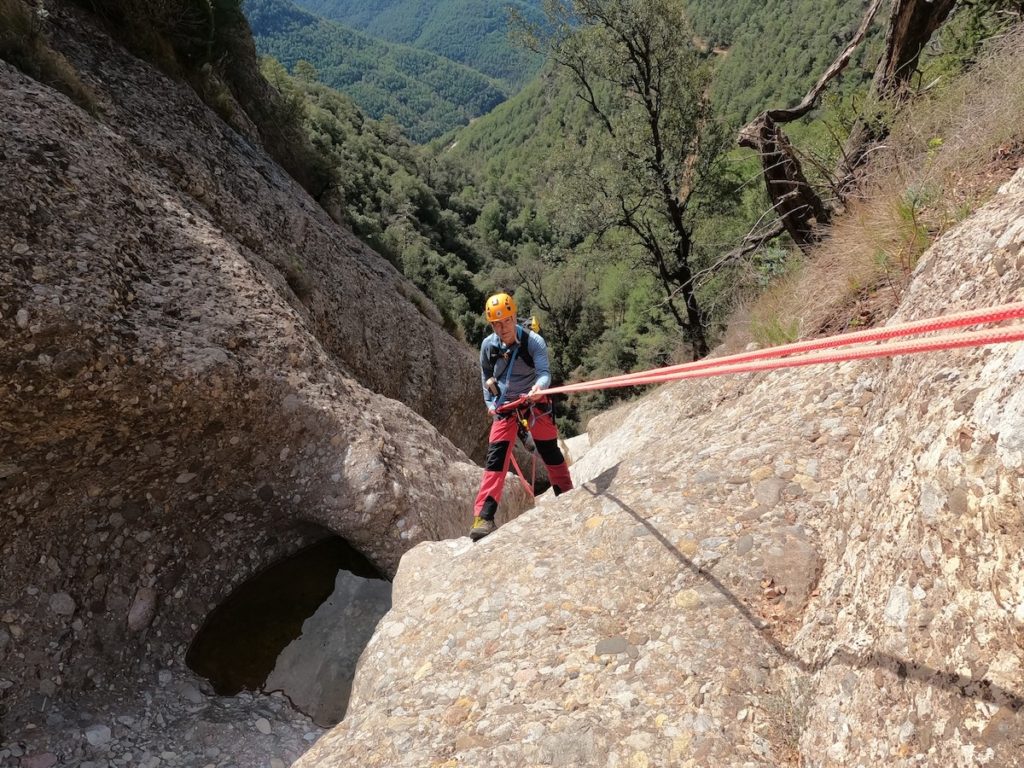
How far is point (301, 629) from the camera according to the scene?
6.74 m

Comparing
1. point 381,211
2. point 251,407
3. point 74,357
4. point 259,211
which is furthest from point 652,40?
point 381,211

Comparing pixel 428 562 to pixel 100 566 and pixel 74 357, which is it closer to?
pixel 100 566

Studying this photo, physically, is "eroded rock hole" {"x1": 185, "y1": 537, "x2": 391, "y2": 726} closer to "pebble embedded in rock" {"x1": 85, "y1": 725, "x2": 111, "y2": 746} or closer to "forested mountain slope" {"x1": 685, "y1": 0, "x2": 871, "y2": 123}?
"pebble embedded in rock" {"x1": 85, "y1": 725, "x2": 111, "y2": 746}

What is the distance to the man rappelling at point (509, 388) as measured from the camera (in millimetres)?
6547

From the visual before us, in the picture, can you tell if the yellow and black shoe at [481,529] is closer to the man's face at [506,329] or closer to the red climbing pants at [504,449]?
the red climbing pants at [504,449]

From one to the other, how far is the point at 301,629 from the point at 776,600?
18.4 feet

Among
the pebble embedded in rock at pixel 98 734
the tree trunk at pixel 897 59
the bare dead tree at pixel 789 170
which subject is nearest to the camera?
the pebble embedded in rock at pixel 98 734

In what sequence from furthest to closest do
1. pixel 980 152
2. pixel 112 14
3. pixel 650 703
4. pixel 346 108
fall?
pixel 346 108, pixel 112 14, pixel 980 152, pixel 650 703

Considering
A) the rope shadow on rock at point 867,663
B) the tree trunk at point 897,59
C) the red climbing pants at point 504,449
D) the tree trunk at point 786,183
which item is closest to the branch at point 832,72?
the tree trunk at point 786,183

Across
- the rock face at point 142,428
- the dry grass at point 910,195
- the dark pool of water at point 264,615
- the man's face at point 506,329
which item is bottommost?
the dark pool of water at point 264,615

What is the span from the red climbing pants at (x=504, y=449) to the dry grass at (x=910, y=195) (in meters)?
3.02

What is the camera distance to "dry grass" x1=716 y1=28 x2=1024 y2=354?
4941 millimetres

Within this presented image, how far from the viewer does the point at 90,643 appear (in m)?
5.79

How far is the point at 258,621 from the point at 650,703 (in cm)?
548
